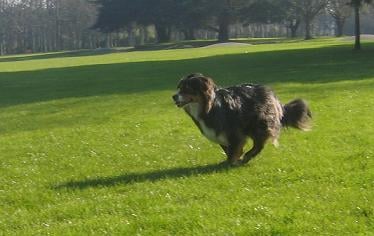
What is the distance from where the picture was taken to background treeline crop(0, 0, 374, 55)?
92.4m

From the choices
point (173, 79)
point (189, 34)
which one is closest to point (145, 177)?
point (173, 79)

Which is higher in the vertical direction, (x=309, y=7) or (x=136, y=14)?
(x=309, y=7)

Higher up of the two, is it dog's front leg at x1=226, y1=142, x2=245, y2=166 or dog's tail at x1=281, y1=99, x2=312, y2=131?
dog's tail at x1=281, y1=99, x2=312, y2=131

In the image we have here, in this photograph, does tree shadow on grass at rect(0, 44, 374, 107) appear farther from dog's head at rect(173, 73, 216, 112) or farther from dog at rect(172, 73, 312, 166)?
dog's head at rect(173, 73, 216, 112)

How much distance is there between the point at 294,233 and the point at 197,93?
11.2 ft

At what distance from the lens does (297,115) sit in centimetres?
966

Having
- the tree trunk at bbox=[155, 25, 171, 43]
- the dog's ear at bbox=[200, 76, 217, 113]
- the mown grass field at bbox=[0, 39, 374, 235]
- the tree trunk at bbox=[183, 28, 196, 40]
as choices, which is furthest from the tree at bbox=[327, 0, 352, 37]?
Answer: the dog's ear at bbox=[200, 76, 217, 113]

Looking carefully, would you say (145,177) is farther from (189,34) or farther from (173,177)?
(189,34)

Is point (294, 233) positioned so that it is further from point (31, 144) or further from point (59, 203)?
point (31, 144)

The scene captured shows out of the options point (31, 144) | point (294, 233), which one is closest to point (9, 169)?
point (31, 144)

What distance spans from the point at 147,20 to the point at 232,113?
8747cm

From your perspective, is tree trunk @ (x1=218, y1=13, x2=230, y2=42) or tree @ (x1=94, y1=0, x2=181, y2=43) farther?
tree trunk @ (x1=218, y1=13, x2=230, y2=42)

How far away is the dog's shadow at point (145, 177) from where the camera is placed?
835 centimetres

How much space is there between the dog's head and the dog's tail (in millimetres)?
1471
